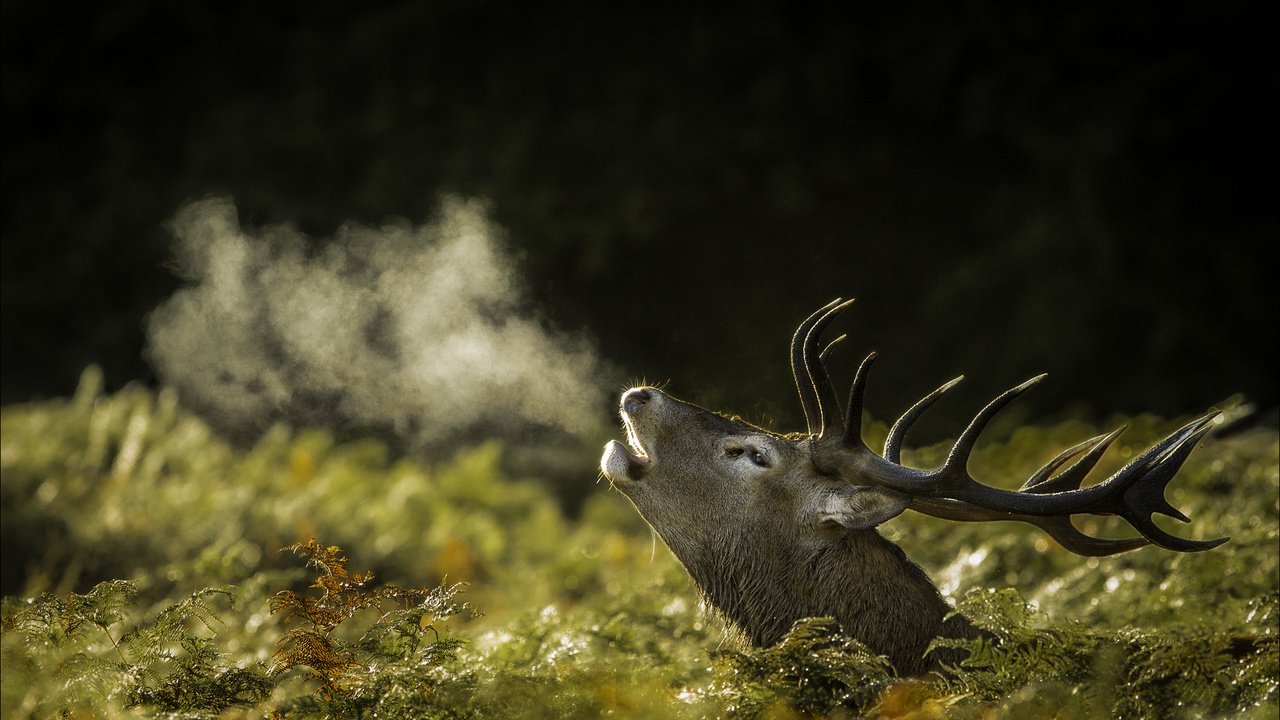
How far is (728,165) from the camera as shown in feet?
48.9

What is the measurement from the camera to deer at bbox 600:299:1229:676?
177 inches

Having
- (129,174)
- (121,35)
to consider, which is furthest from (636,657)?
(121,35)

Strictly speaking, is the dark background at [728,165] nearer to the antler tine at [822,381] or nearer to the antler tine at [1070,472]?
the antler tine at [1070,472]

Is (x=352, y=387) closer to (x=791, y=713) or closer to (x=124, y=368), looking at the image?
(x=124, y=368)

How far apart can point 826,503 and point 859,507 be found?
0.13 metres

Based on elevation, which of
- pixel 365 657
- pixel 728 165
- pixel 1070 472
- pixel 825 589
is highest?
pixel 728 165

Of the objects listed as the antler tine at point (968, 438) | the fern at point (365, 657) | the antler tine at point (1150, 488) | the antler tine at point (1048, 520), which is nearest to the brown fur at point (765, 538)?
the antler tine at point (1048, 520)

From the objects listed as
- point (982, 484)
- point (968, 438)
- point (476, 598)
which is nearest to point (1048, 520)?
point (982, 484)

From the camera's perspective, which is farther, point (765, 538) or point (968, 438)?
point (765, 538)

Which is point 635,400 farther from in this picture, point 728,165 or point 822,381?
point 728,165

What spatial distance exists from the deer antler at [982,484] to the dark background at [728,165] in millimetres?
5809

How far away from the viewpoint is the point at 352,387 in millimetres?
12352

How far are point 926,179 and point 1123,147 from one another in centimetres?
229

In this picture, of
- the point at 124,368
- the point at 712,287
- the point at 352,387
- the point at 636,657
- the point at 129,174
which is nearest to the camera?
the point at 636,657
